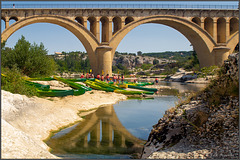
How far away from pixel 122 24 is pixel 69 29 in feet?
23.6

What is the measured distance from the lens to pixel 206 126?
20.6 feet

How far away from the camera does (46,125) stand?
9.59m

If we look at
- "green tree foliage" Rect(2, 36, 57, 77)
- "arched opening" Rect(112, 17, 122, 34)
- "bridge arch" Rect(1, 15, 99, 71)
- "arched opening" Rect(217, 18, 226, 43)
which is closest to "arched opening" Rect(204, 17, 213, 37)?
"arched opening" Rect(217, 18, 226, 43)

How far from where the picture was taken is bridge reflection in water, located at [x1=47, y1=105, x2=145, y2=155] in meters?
7.70

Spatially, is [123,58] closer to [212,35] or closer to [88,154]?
[212,35]

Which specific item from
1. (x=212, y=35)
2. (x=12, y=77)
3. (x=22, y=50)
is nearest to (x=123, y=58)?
(x=212, y=35)

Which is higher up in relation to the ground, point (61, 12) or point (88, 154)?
point (61, 12)

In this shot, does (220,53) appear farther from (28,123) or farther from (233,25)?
(28,123)

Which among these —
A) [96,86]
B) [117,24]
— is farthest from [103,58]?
[96,86]

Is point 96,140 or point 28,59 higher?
point 28,59

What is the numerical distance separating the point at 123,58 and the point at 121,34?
108 m

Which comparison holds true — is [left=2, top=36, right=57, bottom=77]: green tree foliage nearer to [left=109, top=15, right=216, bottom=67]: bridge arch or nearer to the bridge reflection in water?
[left=109, top=15, right=216, bottom=67]: bridge arch

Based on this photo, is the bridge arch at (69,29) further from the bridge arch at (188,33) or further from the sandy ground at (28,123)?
the sandy ground at (28,123)

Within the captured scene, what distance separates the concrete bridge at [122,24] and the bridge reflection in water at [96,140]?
2146 centimetres
